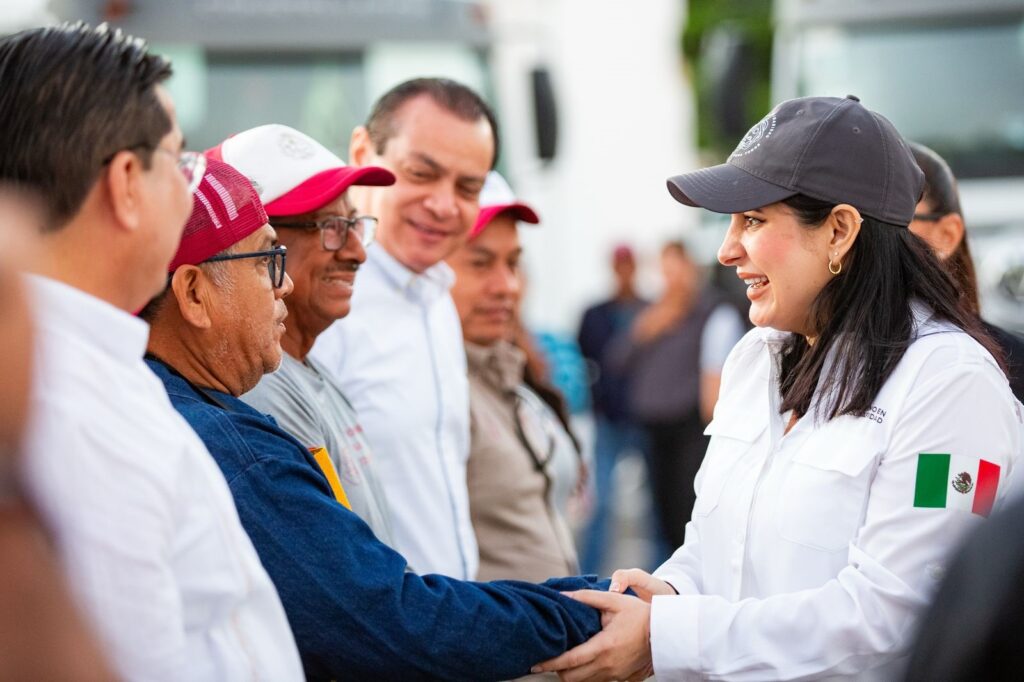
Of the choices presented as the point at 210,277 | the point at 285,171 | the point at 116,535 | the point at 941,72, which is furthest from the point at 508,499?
the point at 941,72

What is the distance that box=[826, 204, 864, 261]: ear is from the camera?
2.69 metres

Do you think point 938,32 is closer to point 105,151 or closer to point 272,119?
point 272,119

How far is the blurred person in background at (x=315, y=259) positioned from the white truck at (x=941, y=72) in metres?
5.94

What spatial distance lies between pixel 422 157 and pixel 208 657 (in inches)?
92.8

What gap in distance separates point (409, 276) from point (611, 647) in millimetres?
1453

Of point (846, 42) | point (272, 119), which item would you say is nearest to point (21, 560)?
point (272, 119)

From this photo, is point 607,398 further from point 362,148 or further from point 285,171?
point 285,171

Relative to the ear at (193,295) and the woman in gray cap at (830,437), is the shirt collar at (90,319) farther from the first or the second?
the woman in gray cap at (830,437)

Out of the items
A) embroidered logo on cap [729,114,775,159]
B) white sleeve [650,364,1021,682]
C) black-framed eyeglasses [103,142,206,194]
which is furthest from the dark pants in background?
black-framed eyeglasses [103,142,206,194]

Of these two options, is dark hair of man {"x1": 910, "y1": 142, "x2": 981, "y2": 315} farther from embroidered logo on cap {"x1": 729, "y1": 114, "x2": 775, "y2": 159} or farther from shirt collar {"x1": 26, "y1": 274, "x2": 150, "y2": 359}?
shirt collar {"x1": 26, "y1": 274, "x2": 150, "y2": 359}

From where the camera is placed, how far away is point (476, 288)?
4.48 m

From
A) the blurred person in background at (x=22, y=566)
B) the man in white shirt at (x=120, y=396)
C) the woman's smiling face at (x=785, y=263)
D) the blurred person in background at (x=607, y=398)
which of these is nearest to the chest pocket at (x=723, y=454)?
the woman's smiling face at (x=785, y=263)

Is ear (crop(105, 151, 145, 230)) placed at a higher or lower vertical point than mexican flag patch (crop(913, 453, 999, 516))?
higher

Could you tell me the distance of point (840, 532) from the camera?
2596 millimetres
